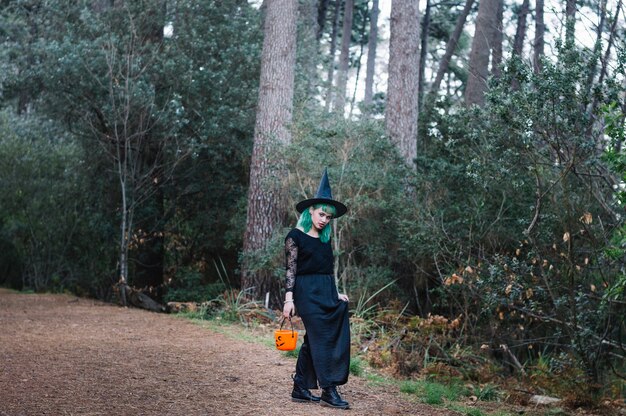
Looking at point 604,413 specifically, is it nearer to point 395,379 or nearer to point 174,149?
point 395,379

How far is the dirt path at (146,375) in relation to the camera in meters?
6.79

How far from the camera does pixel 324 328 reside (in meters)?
6.95

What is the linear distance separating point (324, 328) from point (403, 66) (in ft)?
32.6

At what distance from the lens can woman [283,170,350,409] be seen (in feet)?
22.7

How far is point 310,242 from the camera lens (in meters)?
7.01

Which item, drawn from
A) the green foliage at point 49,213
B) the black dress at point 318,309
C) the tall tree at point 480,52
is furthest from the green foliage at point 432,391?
the tall tree at point 480,52

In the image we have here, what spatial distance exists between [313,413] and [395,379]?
2862 mm

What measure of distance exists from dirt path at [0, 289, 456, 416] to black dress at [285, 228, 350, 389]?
1.18ft

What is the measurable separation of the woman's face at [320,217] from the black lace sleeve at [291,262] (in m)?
0.26

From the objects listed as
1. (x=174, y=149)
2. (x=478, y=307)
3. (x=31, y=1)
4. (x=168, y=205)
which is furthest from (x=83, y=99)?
(x=478, y=307)

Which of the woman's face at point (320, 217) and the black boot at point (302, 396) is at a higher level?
the woman's face at point (320, 217)

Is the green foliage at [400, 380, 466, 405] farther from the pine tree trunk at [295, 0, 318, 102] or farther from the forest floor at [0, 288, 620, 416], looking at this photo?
the pine tree trunk at [295, 0, 318, 102]

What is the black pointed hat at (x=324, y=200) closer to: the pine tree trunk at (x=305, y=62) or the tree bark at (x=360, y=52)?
the pine tree trunk at (x=305, y=62)

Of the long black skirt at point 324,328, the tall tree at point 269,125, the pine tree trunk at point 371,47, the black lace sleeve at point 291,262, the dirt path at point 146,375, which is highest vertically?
the pine tree trunk at point 371,47
